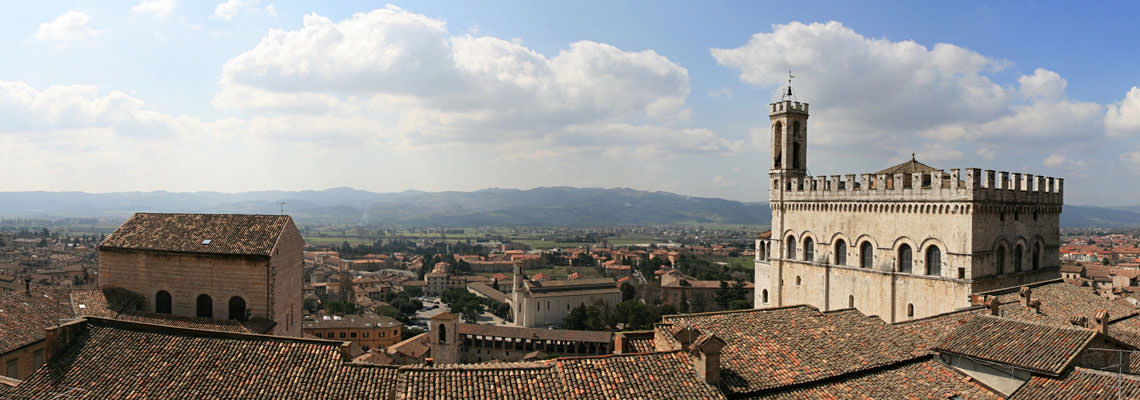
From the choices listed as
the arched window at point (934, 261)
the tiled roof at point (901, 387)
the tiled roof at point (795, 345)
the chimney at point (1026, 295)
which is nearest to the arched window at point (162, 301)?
the tiled roof at point (795, 345)

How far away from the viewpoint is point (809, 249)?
2669 centimetres

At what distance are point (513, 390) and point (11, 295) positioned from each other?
20111 mm

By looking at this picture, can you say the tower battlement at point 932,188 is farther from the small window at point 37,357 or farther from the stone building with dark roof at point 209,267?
the small window at point 37,357

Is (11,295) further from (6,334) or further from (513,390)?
(513,390)

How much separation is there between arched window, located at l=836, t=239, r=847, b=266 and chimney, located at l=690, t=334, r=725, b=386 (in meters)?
15.0

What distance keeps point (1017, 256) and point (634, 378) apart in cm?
1813

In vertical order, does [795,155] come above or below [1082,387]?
above

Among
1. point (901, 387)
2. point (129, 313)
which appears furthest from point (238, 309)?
point (901, 387)

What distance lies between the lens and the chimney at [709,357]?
1177 cm

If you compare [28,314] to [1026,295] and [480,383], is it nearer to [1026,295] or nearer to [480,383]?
[480,383]

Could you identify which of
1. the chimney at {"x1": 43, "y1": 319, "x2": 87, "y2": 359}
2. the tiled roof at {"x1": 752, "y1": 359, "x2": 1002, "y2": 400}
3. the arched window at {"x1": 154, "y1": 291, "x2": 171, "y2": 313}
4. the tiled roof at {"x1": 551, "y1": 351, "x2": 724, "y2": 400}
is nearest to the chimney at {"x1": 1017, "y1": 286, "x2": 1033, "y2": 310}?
the tiled roof at {"x1": 752, "y1": 359, "x2": 1002, "y2": 400}

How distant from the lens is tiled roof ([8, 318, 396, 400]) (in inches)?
461

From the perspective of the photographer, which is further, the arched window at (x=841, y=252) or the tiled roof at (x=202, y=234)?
the arched window at (x=841, y=252)

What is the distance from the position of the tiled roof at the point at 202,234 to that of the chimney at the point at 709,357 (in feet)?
54.9
